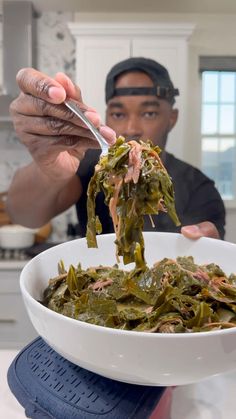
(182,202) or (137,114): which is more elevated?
(137,114)

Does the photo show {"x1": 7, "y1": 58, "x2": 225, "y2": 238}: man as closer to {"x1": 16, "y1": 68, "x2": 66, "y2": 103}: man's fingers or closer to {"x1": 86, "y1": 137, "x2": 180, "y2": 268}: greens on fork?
{"x1": 16, "y1": 68, "x2": 66, "y2": 103}: man's fingers

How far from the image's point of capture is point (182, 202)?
1.67 metres

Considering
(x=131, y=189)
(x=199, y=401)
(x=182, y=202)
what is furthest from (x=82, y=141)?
(x=182, y=202)

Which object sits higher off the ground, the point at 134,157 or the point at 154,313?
the point at 134,157

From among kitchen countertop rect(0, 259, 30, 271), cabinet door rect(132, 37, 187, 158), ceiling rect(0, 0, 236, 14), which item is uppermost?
ceiling rect(0, 0, 236, 14)

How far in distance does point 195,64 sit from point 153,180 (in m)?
2.09

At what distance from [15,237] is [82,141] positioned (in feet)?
5.20

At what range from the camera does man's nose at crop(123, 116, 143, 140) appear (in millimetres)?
1890

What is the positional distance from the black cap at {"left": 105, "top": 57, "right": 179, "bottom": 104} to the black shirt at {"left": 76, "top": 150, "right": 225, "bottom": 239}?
0.32 m

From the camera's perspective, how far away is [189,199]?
1.67 metres

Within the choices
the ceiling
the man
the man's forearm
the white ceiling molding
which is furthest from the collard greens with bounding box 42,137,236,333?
the ceiling

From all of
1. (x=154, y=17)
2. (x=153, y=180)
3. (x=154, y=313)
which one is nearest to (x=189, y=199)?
(x=153, y=180)

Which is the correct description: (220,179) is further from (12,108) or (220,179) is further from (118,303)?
(118,303)

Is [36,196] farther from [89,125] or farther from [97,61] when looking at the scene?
[97,61]
